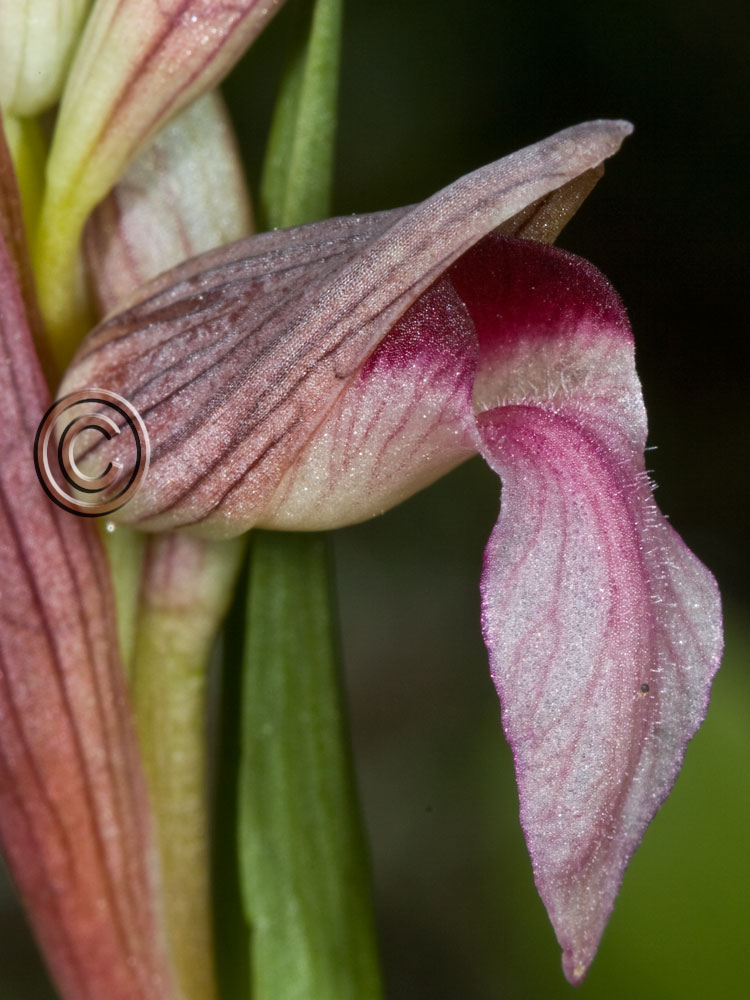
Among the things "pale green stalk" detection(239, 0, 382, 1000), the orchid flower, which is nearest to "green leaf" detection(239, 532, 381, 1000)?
"pale green stalk" detection(239, 0, 382, 1000)

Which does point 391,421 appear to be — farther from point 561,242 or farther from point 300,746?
point 561,242

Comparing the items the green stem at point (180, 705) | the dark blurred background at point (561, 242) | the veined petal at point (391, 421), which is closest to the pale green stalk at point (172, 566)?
the green stem at point (180, 705)

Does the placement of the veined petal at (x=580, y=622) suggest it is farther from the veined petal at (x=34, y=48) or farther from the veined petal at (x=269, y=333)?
the veined petal at (x=34, y=48)

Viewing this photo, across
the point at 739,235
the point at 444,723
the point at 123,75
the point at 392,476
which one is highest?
the point at 123,75

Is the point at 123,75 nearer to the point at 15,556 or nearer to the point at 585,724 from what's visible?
the point at 15,556

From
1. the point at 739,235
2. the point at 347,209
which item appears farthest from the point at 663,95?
the point at 347,209

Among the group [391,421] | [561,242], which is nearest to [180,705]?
[391,421]
